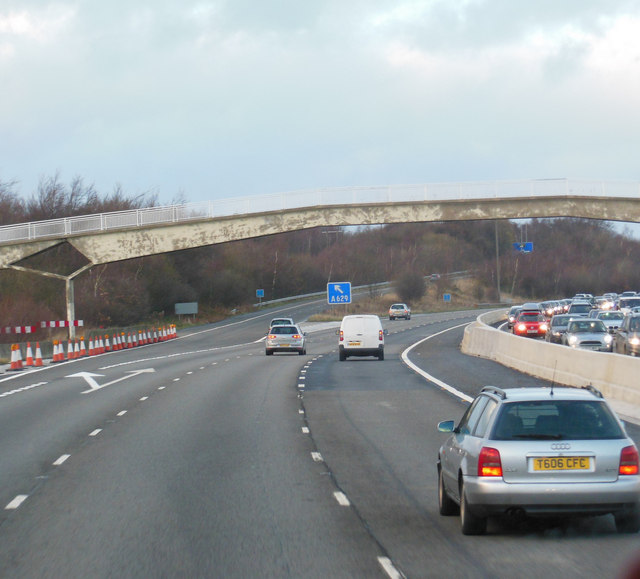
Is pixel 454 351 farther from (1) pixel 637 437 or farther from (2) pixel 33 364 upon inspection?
(1) pixel 637 437

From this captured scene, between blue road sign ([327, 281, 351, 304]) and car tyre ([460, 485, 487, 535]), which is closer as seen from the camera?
car tyre ([460, 485, 487, 535])

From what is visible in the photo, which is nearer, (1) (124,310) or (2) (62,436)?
(2) (62,436)

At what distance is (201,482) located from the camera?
11.9 metres

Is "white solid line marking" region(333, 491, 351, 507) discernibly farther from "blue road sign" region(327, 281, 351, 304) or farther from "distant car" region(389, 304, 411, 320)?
"distant car" region(389, 304, 411, 320)

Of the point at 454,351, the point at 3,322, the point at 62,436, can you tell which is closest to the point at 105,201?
the point at 3,322

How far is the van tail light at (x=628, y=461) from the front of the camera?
320 inches

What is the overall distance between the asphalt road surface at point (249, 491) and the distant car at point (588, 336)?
31.0ft

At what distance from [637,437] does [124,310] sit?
63362mm

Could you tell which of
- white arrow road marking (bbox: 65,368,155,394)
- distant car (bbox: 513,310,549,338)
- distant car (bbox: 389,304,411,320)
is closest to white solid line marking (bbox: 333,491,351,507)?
white arrow road marking (bbox: 65,368,155,394)

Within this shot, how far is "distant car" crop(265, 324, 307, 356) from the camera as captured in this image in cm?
4647

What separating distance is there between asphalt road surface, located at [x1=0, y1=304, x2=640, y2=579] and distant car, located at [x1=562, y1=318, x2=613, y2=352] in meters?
9.46

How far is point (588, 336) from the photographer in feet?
119

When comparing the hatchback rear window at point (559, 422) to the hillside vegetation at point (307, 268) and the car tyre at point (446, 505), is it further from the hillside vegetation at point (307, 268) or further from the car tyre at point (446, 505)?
the hillside vegetation at point (307, 268)

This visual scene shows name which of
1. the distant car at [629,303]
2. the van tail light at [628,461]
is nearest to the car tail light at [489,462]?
the van tail light at [628,461]
